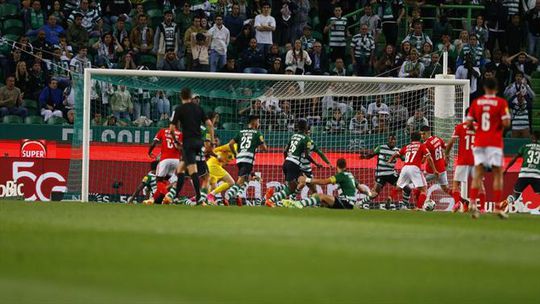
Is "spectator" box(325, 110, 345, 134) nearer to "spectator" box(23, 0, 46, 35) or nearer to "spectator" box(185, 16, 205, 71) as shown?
"spectator" box(185, 16, 205, 71)

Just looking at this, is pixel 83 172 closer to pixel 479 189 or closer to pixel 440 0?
pixel 479 189

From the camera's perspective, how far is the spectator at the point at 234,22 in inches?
1283

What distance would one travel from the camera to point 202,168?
2356cm

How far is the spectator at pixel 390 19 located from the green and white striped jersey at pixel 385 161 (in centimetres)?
728

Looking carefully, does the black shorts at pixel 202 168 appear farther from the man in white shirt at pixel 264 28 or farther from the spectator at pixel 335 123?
the man in white shirt at pixel 264 28

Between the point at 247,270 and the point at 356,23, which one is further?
the point at 356,23

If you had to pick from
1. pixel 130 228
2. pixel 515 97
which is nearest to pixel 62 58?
pixel 515 97

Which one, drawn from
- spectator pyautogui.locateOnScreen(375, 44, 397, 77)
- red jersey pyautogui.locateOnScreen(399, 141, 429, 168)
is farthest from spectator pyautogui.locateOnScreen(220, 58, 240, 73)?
red jersey pyautogui.locateOnScreen(399, 141, 429, 168)

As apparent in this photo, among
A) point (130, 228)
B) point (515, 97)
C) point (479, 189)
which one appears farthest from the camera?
point (515, 97)

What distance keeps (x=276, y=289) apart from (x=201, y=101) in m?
18.6

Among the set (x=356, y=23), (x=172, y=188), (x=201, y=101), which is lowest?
(x=172, y=188)

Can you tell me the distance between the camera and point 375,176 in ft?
90.1

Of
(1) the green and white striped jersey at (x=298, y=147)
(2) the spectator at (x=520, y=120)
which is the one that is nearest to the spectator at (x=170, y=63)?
(1) the green and white striped jersey at (x=298, y=147)

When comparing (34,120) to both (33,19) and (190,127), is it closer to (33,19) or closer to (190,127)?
(33,19)
